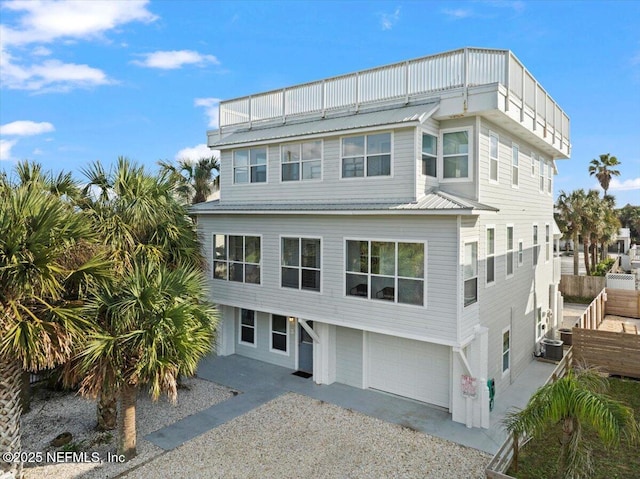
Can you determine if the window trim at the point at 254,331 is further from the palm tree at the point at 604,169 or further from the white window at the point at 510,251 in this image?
the palm tree at the point at 604,169

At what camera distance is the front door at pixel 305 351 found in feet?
46.8

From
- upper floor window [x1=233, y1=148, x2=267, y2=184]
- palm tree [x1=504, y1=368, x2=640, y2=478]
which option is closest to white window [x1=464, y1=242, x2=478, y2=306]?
palm tree [x1=504, y1=368, x2=640, y2=478]

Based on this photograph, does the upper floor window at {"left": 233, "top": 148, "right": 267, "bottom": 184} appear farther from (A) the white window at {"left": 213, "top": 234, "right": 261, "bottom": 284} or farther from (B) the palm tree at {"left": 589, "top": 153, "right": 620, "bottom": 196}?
(B) the palm tree at {"left": 589, "top": 153, "right": 620, "bottom": 196}

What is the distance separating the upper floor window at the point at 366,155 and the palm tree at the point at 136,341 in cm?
623

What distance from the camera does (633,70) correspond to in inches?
859

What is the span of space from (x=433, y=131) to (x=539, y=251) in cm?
905

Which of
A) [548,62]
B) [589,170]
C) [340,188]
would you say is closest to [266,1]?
[340,188]

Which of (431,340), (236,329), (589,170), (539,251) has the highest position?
(589,170)

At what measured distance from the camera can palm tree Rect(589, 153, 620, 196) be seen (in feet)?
136

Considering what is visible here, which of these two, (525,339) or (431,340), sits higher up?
(431,340)

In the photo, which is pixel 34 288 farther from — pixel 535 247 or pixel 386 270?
pixel 535 247

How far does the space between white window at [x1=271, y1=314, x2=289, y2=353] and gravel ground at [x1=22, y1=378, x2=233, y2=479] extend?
9.06 ft

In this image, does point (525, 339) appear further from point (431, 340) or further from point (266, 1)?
point (266, 1)

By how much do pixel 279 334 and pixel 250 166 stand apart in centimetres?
635
